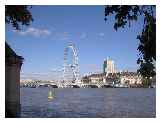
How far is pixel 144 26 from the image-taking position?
15.0 ft

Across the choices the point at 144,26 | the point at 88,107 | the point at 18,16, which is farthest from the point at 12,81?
the point at 88,107

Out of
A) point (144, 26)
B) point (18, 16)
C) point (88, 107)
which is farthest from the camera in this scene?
point (88, 107)

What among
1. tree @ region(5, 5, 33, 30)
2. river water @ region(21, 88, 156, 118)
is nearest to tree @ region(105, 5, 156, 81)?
tree @ region(5, 5, 33, 30)

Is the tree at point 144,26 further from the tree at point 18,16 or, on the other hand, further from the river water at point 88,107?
the river water at point 88,107

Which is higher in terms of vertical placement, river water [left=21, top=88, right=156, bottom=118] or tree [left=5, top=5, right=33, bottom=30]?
tree [left=5, top=5, right=33, bottom=30]

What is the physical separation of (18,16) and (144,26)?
132cm

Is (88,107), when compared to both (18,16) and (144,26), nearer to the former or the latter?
(18,16)

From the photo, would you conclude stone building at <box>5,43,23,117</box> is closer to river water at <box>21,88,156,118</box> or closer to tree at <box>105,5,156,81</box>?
tree at <box>105,5,156,81</box>

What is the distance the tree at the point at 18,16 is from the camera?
4925 mm

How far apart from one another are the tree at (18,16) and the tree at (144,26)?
0.88 m

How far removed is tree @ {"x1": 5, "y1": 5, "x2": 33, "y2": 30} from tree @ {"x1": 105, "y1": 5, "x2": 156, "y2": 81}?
88 centimetres

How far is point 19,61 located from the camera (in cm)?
520

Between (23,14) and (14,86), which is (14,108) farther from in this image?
(23,14)

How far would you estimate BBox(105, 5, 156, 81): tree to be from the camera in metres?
4.49
